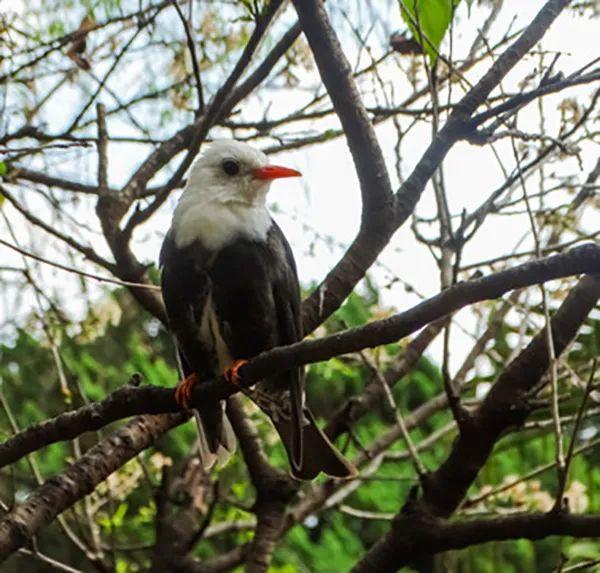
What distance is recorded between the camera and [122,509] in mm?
4484

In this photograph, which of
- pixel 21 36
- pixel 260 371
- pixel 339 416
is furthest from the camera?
pixel 339 416

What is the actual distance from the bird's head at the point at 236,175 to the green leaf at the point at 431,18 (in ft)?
2.44

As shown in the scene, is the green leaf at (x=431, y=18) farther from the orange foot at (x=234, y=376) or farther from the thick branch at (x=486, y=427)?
the orange foot at (x=234, y=376)

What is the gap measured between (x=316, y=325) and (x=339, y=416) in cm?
46

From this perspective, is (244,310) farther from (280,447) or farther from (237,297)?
(280,447)

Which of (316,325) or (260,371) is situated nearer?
(260,371)

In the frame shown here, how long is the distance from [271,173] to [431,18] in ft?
2.79

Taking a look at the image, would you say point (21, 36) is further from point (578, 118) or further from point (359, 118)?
point (578, 118)

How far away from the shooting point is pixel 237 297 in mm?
3398

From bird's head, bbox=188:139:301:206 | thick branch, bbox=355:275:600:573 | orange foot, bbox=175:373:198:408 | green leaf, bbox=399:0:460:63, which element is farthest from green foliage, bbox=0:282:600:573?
green leaf, bbox=399:0:460:63

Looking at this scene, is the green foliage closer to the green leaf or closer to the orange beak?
the orange beak

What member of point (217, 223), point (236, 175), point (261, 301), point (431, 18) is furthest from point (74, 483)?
point (431, 18)

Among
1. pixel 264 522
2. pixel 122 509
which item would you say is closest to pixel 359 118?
pixel 264 522

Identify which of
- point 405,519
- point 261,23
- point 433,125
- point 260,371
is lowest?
point 405,519
